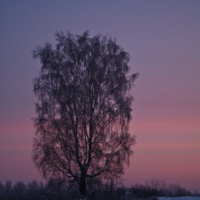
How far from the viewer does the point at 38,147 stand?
3247 centimetres

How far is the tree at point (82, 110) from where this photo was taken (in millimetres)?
32281

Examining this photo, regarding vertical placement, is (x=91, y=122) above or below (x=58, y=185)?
above

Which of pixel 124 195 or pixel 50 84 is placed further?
pixel 50 84

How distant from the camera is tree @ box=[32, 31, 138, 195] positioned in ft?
106

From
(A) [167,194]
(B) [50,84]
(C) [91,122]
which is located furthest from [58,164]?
(A) [167,194]

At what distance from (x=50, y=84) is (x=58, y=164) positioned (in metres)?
6.11

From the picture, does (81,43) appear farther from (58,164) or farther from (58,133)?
(58,164)

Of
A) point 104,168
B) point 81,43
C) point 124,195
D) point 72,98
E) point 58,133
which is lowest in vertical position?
point 124,195

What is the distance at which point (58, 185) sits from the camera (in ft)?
105

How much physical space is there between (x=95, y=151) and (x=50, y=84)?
6.17 meters

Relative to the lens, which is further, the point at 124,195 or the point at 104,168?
the point at 104,168

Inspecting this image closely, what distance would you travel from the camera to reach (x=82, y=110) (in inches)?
1296

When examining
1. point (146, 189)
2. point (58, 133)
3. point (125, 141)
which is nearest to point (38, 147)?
point (58, 133)

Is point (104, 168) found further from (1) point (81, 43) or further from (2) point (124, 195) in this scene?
(1) point (81, 43)
